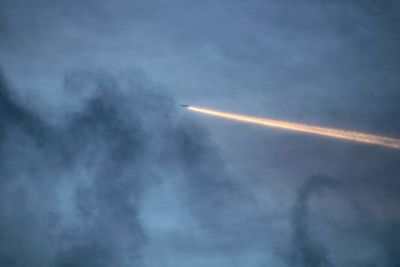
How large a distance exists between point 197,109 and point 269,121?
64.1 ft

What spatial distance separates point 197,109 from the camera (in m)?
96.7

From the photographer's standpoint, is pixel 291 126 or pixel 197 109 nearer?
pixel 197 109

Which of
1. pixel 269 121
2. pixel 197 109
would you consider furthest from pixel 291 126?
pixel 197 109

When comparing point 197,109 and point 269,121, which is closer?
point 197,109

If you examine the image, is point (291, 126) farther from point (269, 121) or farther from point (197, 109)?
point (197, 109)

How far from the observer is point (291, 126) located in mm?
105188

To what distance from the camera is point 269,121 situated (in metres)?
106

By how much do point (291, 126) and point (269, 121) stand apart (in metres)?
5.22

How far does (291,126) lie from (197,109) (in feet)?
78.0
